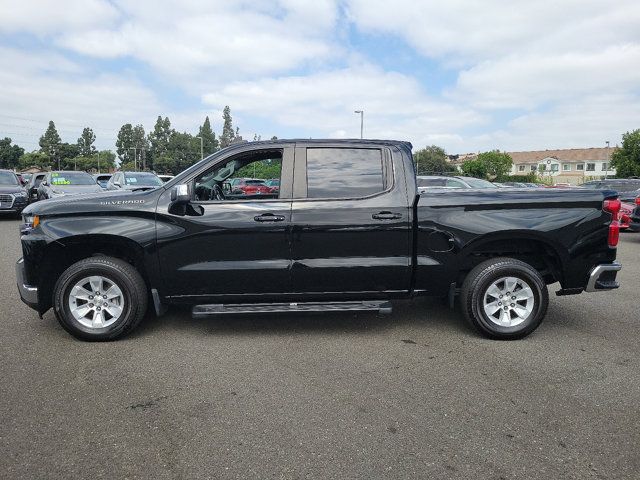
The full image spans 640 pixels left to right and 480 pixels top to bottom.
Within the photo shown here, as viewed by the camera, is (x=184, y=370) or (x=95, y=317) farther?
(x=95, y=317)

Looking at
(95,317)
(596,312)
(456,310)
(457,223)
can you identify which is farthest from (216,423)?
(596,312)

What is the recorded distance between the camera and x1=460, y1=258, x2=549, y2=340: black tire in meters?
4.66

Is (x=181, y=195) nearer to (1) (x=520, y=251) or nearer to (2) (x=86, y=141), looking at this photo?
(1) (x=520, y=251)

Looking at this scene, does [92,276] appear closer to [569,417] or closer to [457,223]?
[457,223]

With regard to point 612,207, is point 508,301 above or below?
below

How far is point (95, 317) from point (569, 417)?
12.8 ft

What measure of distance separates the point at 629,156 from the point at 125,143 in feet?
335

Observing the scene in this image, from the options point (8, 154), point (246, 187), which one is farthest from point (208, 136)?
point (246, 187)

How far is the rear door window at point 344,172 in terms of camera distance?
184 inches

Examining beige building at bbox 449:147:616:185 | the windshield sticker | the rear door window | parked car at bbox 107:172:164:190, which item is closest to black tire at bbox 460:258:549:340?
the rear door window

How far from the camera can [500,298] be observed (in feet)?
15.5

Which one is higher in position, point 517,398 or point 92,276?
point 92,276

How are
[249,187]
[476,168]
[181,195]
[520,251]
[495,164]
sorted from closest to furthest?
[181,195] < [520,251] < [249,187] < [476,168] < [495,164]

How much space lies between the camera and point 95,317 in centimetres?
458
